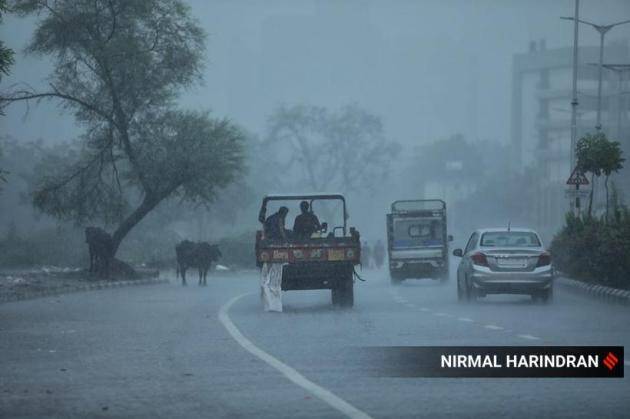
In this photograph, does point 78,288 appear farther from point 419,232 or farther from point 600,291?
point 419,232

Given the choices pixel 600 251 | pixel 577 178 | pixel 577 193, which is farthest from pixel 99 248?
pixel 600 251

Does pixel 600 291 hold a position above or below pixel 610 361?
below

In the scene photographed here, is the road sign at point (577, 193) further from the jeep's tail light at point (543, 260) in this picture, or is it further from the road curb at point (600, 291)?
the jeep's tail light at point (543, 260)

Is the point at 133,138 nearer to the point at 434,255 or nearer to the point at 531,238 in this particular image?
the point at 434,255

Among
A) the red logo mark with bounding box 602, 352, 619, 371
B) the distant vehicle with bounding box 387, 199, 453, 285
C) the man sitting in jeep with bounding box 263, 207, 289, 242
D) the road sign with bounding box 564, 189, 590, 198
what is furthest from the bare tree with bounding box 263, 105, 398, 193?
the red logo mark with bounding box 602, 352, 619, 371

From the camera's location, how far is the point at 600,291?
35.1m

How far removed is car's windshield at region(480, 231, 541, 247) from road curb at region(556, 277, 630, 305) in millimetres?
2288

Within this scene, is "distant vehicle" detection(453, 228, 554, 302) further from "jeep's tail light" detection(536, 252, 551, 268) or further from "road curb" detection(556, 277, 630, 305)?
"road curb" detection(556, 277, 630, 305)

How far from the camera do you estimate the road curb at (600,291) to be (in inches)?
1276

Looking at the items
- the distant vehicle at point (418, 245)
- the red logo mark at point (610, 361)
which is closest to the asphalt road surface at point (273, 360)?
the red logo mark at point (610, 361)

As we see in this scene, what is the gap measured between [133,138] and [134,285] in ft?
19.0

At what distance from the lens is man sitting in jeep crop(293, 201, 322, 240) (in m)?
30.4

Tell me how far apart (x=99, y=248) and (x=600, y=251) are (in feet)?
62.2

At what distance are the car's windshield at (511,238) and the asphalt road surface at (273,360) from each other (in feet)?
4.36
